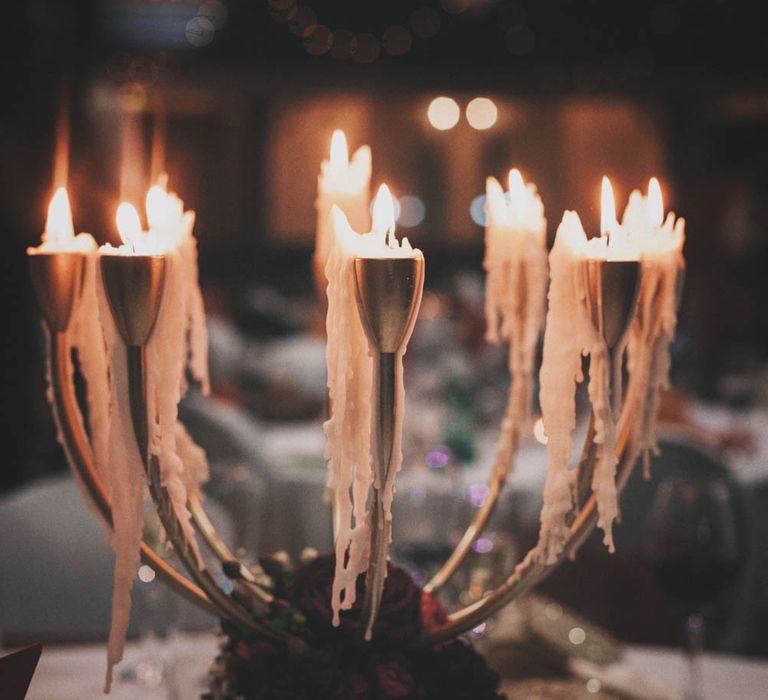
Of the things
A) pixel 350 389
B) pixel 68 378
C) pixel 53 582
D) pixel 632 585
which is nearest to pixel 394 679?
pixel 350 389

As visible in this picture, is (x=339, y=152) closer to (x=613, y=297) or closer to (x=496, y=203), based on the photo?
(x=496, y=203)

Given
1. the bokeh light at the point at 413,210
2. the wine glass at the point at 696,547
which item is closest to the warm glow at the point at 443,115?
the bokeh light at the point at 413,210

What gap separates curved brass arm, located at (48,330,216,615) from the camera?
779 mm

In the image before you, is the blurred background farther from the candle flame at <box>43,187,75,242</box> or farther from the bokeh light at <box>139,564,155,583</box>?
the candle flame at <box>43,187,75,242</box>

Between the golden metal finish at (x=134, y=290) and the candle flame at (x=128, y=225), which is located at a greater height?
the candle flame at (x=128, y=225)

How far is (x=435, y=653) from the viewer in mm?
823

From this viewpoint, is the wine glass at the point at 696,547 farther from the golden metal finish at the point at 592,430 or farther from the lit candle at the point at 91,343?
the lit candle at the point at 91,343

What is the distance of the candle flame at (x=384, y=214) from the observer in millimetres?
671

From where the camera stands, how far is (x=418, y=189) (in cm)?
1186

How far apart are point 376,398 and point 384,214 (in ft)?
0.41

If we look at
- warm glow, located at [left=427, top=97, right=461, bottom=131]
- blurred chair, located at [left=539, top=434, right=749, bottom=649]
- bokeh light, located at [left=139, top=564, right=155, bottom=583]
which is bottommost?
blurred chair, located at [left=539, top=434, right=749, bottom=649]

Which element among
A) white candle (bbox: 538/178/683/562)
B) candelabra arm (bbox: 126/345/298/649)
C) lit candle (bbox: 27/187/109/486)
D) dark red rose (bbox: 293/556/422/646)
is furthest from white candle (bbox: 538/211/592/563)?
lit candle (bbox: 27/187/109/486)

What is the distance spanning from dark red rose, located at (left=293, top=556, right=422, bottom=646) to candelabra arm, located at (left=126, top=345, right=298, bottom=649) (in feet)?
0.09

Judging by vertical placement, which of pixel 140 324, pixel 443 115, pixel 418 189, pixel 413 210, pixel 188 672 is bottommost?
pixel 188 672
